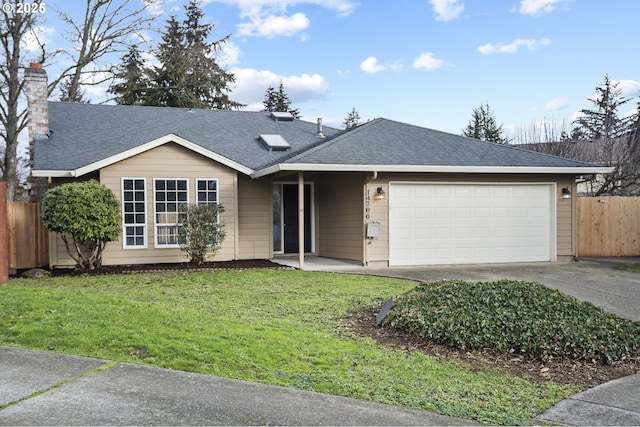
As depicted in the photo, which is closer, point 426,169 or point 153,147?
point 426,169

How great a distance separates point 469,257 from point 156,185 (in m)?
→ 8.04

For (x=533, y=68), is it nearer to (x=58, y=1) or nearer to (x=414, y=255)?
(x=414, y=255)

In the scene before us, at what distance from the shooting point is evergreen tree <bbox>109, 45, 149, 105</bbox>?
2897 centimetres

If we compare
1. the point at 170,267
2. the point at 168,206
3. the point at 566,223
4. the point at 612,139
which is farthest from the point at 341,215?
the point at 612,139

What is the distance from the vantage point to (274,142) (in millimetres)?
15797

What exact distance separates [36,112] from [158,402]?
13424mm

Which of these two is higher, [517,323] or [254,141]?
[254,141]

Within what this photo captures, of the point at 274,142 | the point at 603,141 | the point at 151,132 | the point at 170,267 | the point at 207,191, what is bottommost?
the point at 170,267

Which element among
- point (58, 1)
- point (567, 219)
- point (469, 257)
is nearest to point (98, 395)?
point (469, 257)

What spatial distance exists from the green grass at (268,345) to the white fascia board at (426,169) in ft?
13.7

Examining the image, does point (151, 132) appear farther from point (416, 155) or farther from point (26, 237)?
point (416, 155)

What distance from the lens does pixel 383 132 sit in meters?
15.0

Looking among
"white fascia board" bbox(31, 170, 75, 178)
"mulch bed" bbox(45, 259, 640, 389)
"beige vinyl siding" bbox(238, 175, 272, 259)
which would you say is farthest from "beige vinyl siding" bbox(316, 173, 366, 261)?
"mulch bed" bbox(45, 259, 640, 389)

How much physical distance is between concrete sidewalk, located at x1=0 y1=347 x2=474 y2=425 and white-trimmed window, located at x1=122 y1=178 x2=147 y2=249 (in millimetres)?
8754
